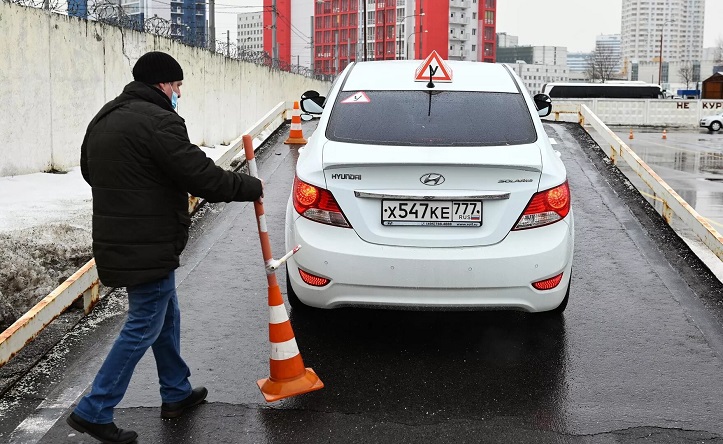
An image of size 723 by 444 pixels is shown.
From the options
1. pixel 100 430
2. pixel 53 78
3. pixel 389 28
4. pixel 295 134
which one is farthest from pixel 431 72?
pixel 389 28

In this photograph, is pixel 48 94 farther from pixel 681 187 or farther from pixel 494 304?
pixel 681 187

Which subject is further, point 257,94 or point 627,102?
point 627,102

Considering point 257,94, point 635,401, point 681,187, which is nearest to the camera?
point 635,401

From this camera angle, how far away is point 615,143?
11.7 metres

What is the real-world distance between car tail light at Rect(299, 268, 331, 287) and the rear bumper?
0.03 metres

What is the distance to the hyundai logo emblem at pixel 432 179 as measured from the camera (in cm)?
485

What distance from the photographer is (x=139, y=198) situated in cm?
385

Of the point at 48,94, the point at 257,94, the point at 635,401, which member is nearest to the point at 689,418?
the point at 635,401

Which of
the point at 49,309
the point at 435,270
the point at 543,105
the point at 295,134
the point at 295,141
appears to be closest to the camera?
the point at 435,270

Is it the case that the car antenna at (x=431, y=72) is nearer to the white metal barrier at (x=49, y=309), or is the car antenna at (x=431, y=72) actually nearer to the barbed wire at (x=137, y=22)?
the white metal barrier at (x=49, y=309)

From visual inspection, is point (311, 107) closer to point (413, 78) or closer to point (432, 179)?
point (413, 78)

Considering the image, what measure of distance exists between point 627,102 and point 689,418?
49204mm

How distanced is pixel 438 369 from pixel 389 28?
135 meters

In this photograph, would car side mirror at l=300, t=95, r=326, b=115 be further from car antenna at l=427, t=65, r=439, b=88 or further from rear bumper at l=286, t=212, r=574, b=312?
rear bumper at l=286, t=212, r=574, b=312
